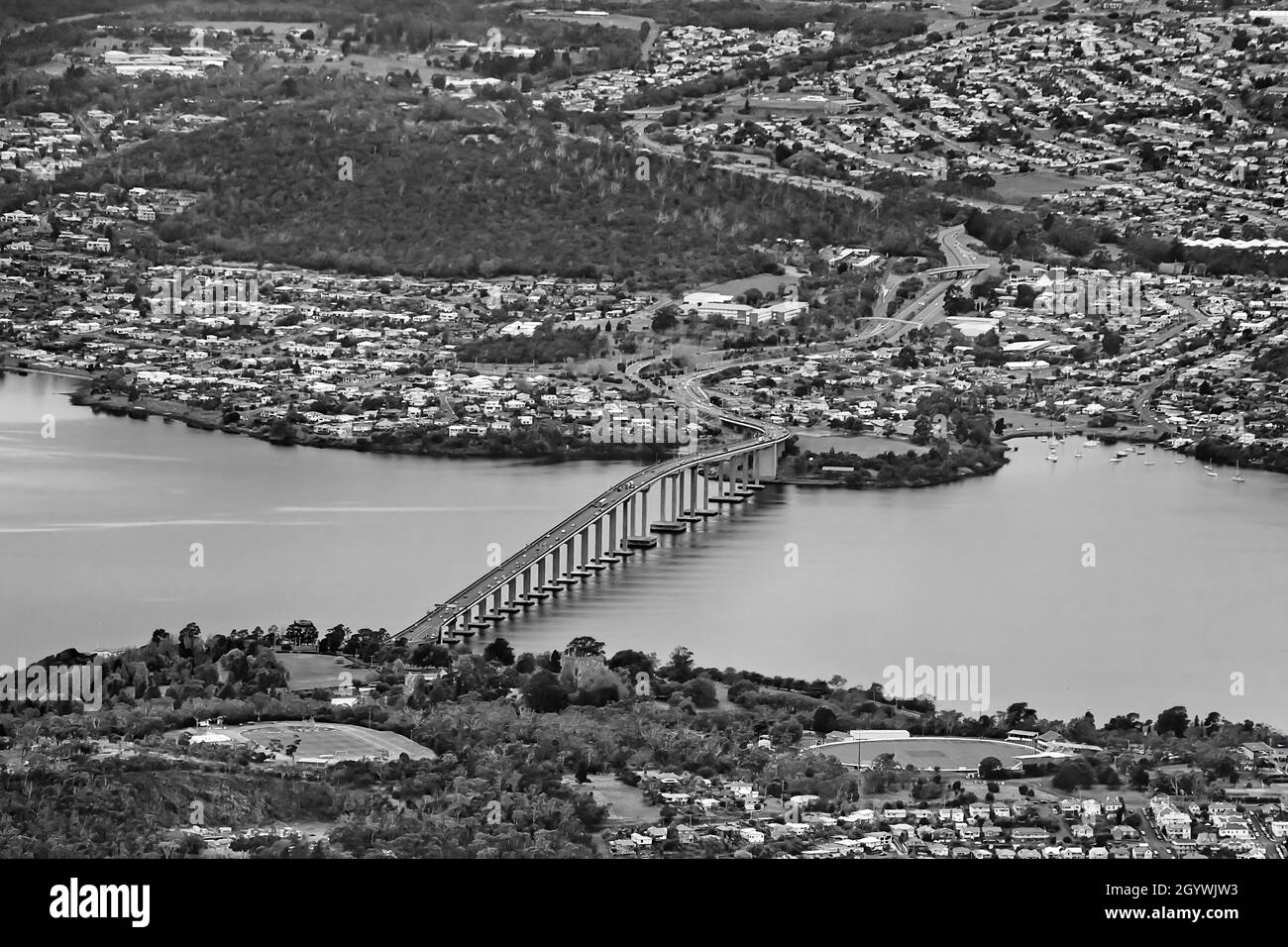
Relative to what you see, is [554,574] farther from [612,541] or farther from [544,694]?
[544,694]

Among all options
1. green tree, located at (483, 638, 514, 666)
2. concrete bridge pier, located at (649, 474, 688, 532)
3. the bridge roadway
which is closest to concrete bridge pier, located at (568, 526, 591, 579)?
the bridge roadway

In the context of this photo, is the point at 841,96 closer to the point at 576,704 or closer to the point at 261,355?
the point at 261,355

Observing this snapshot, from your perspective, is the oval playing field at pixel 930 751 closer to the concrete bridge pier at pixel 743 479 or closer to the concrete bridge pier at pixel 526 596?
the concrete bridge pier at pixel 526 596

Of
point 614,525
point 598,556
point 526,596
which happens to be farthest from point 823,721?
point 614,525

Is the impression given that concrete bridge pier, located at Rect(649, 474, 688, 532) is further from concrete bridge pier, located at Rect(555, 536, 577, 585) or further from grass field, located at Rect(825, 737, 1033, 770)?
grass field, located at Rect(825, 737, 1033, 770)

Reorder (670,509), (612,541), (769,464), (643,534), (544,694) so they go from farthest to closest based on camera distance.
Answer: (769,464) → (670,509) → (643,534) → (612,541) → (544,694)

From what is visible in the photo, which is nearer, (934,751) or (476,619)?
(934,751)

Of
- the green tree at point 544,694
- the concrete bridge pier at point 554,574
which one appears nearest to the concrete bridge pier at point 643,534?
the concrete bridge pier at point 554,574
